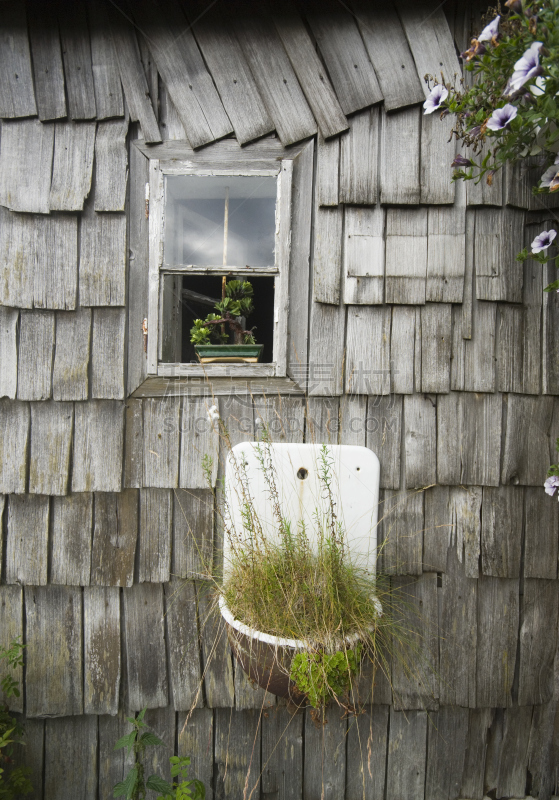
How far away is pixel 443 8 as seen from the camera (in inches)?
72.3

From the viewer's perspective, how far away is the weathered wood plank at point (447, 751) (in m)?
1.93

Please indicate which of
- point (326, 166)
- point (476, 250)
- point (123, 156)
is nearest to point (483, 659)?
point (476, 250)

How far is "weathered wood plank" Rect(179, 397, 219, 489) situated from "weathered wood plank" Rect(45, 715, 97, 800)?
43.2 inches

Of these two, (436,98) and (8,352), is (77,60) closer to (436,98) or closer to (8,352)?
(8,352)

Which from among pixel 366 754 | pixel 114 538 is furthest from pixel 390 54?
pixel 366 754

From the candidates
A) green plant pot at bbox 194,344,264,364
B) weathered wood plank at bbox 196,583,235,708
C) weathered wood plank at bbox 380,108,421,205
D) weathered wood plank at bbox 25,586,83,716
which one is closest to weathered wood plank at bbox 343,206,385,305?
weathered wood plank at bbox 380,108,421,205

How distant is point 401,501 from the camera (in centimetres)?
187

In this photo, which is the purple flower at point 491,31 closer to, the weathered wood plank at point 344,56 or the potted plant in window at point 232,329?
the weathered wood plank at point 344,56

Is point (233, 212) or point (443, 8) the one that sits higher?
point (443, 8)

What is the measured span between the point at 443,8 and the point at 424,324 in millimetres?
1239

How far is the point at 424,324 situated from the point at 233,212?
→ 2.96 feet

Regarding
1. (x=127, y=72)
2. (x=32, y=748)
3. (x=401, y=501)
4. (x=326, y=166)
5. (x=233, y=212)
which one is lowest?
(x=32, y=748)

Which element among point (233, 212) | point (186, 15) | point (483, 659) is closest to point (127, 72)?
point (186, 15)

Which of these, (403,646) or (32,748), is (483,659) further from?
(32,748)
